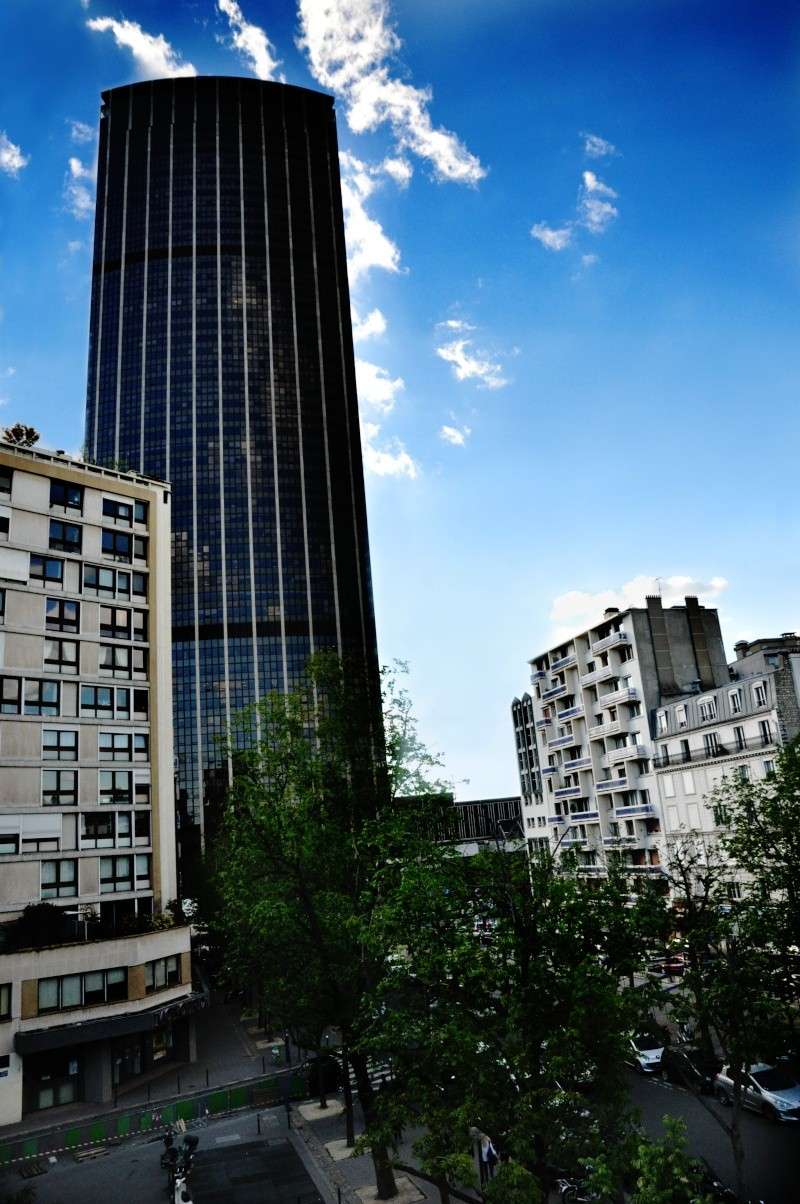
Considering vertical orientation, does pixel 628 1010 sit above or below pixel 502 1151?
above

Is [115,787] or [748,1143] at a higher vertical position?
[115,787]

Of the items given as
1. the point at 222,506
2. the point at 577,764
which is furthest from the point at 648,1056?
the point at 222,506

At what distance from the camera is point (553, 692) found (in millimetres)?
83625

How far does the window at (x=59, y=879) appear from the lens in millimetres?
45375

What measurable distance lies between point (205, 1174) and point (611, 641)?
2187 inches

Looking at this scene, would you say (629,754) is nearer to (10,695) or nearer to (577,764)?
(577,764)

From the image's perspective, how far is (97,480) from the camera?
176 ft

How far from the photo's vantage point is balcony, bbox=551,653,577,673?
8000 cm

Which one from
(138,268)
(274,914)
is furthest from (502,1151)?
(138,268)

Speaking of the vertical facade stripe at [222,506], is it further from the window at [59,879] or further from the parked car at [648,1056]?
the parked car at [648,1056]

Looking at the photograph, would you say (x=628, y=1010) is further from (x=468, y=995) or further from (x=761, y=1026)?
(x=761, y=1026)

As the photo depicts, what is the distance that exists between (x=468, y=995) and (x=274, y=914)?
35.9ft

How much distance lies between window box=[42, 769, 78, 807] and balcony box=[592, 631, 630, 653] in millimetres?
48063

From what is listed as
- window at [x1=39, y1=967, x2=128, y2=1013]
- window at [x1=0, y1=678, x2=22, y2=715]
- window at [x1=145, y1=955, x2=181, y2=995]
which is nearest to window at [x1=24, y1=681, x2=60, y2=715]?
window at [x1=0, y1=678, x2=22, y2=715]
